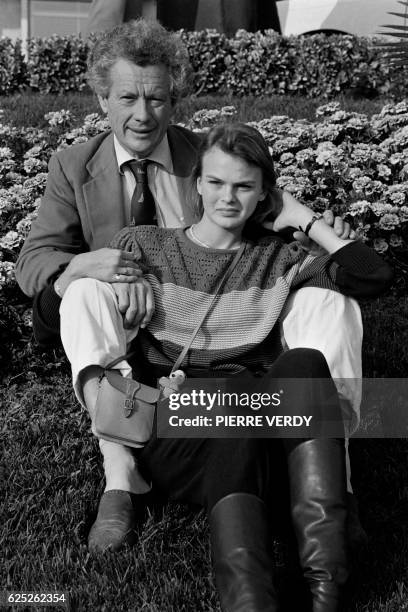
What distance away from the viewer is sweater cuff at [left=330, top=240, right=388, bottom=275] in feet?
10.5

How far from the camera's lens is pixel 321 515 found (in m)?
2.60

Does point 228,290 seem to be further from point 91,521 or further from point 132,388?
point 91,521

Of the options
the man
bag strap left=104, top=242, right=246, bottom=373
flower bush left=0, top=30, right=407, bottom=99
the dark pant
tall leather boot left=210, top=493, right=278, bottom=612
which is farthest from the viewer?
flower bush left=0, top=30, right=407, bottom=99

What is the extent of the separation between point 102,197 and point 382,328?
1813mm

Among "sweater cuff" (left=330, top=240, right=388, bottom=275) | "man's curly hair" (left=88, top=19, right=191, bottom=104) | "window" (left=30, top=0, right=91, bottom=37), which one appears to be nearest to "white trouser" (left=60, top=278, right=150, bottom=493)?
"sweater cuff" (left=330, top=240, right=388, bottom=275)

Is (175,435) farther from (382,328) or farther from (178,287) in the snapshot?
(382,328)

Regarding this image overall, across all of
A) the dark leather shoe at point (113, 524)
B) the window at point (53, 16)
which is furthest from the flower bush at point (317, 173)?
the window at point (53, 16)

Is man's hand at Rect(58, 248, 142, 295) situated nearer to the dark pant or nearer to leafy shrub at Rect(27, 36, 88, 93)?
the dark pant

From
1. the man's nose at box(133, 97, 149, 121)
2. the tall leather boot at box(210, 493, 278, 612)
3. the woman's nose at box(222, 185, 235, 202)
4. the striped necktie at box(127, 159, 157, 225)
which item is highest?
the man's nose at box(133, 97, 149, 121)

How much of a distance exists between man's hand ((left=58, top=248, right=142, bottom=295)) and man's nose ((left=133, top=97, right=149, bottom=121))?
72cm

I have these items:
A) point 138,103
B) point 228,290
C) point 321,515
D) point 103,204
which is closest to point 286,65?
point 138,103

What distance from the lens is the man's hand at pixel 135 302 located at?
3080mm

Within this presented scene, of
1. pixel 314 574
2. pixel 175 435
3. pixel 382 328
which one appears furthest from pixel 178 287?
pixel 382 328

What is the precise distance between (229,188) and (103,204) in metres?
0.69
